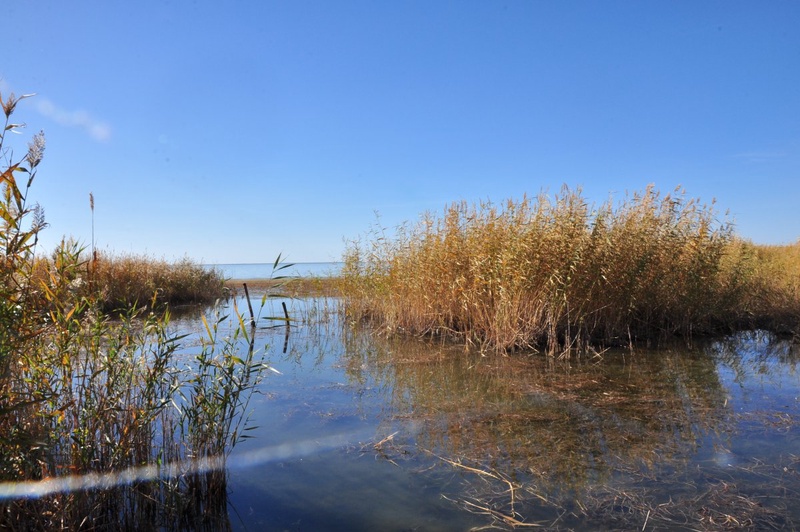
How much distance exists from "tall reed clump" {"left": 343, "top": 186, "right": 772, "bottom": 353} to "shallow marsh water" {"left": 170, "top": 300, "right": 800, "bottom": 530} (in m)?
1.30

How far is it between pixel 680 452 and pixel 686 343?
20.9ft

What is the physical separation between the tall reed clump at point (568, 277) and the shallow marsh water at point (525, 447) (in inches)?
51.2

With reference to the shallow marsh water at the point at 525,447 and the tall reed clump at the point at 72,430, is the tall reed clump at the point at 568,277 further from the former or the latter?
the tall reed clump at the point at 72,430

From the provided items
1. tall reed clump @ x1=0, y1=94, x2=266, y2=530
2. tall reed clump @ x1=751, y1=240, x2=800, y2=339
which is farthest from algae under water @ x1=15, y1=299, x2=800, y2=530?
tall reed clump @ x1=751, y1=240, x2=800, y2=339

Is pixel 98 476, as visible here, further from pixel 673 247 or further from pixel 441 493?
pixel 673 247

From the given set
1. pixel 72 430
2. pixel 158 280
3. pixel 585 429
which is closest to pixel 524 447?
pixel 585 429

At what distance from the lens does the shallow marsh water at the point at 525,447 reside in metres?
3.25

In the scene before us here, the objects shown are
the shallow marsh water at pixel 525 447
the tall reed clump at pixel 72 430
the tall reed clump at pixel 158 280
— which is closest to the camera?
the tall reed clump at pixel 72 430

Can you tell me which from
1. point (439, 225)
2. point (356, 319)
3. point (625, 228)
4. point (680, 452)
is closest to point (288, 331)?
point (356, 319)

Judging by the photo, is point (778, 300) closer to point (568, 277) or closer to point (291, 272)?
point (568, 277)

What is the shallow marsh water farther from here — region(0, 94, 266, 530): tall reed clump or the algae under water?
region(0, 94, 266, 530): tall reed clump

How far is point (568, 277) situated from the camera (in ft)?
27.8

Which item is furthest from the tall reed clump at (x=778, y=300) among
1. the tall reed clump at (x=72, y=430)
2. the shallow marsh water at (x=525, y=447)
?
the tall reed clump at (x=72, y=430)

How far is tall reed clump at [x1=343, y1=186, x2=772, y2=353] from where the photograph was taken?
28.7 ft
